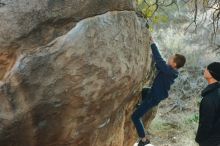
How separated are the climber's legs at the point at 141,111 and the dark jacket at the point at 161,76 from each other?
0.30ft

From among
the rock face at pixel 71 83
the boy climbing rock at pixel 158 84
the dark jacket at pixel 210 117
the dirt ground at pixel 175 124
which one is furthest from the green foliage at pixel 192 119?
the dark jacket at pixel 210 117

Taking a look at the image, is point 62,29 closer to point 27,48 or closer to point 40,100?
point 27,48

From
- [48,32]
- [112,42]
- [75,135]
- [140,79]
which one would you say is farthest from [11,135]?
[140,79]

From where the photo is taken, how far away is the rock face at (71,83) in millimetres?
4840

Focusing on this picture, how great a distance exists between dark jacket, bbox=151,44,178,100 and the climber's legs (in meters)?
0.09

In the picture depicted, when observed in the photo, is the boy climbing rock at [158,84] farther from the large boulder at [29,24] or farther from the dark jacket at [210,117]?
the large boulder at [29,24]

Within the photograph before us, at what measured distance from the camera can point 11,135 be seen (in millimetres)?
4895

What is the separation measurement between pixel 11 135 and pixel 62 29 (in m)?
1.26

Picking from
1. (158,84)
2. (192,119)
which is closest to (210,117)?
(158,84)

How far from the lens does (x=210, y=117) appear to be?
16.2ft

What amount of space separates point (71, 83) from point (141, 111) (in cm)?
158

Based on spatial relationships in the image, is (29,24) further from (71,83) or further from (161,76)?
(161,76)

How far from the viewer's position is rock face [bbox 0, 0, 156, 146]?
15.9ft

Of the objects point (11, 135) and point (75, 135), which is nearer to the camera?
point (11, 135)
